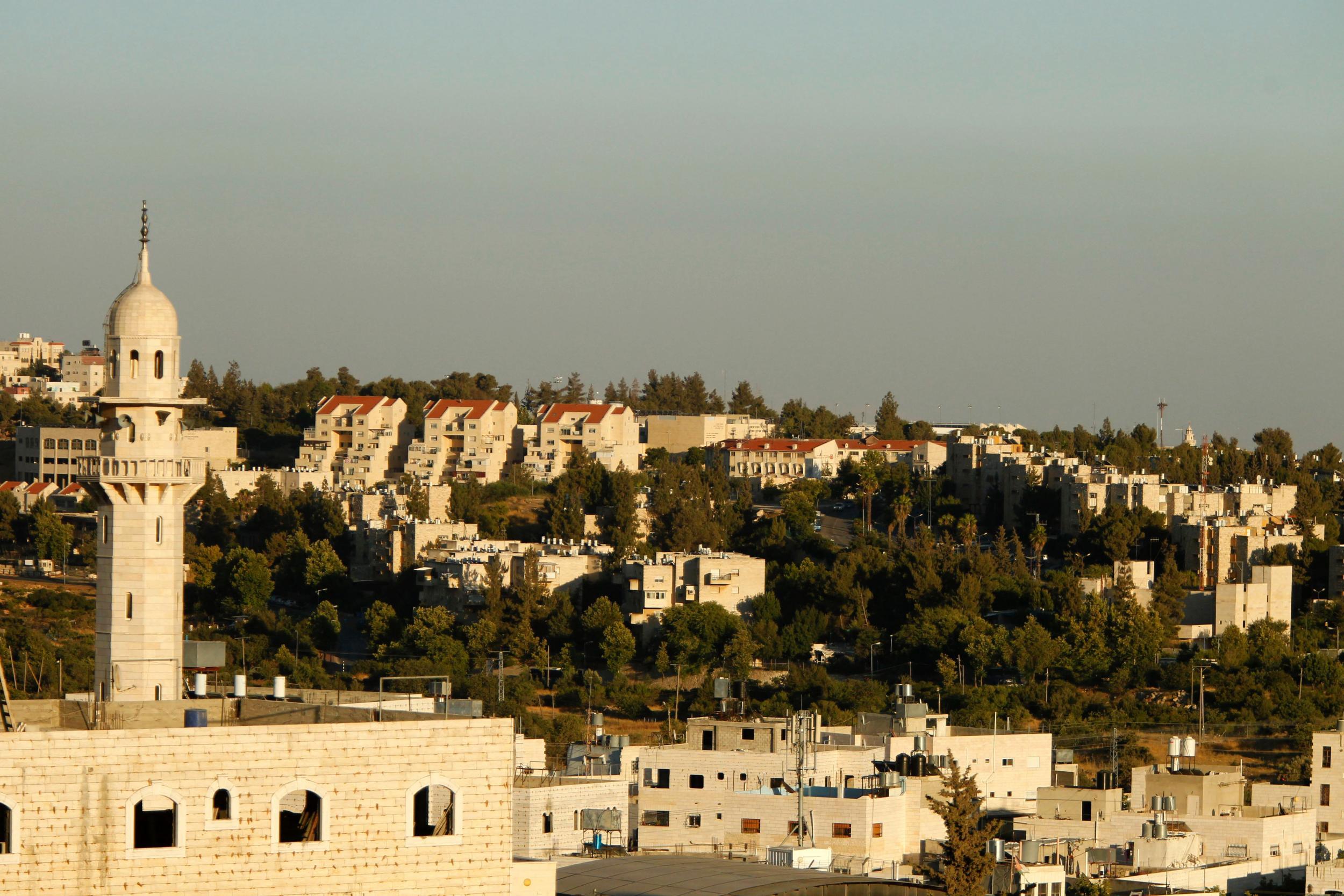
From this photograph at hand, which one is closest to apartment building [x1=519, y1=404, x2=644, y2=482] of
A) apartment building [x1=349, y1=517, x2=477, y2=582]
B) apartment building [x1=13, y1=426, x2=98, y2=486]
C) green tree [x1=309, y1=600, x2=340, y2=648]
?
apartment building [x1=349, y1=517, x2=477, y2=582]

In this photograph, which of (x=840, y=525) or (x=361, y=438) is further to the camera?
(x=361, y=438)

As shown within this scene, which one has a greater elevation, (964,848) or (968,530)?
(968,530)

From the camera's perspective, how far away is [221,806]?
16.4 metres

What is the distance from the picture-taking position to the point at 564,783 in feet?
117

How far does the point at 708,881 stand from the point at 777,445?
269ft

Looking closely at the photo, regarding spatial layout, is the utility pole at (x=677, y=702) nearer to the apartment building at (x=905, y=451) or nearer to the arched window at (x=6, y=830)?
the apartment building at (x=905, y=451)

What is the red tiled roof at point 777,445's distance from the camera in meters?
101

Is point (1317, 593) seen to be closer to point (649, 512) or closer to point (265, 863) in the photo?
point (649, 512)

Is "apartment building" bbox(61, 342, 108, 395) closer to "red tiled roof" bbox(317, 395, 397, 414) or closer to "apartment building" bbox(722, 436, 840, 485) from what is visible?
"red tiled roof" bbox(317, 395, 397, 414)

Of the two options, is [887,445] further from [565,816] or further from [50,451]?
[565,816]

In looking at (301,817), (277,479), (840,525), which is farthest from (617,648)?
(301,817)

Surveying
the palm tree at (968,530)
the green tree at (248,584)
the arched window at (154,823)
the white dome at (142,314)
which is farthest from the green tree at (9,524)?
the arched window at (154,823)

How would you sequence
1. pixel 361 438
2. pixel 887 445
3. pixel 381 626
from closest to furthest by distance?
pixel 381 626
pixel 361 438
pixel 887 445

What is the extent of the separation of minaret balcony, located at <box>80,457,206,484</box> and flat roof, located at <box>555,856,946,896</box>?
8451 mm
